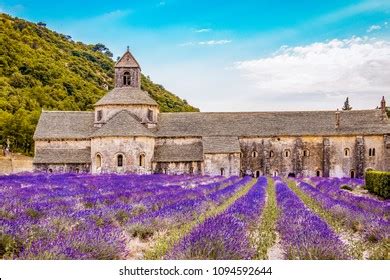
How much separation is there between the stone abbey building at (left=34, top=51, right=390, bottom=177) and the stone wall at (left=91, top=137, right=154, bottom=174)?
9 centimetres

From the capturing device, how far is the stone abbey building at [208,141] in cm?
4325

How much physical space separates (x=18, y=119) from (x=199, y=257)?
5169cm

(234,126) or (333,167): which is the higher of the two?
(234,126)

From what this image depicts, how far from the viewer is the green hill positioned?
146ft

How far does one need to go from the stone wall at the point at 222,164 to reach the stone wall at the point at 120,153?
5494 millimetres

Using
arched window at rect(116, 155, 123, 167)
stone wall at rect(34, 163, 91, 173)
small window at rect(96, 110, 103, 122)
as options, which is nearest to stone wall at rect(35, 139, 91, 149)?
stone wall at rect(34, 163, 91, 173)

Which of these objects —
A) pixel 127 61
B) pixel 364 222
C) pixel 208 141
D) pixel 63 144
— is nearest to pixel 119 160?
pixel 63 144

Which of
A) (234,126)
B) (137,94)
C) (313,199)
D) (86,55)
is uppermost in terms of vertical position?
(86,55)

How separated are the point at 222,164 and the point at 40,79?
32554 millimetres

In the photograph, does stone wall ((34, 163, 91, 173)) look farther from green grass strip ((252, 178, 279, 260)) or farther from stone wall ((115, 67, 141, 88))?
green grass strip ((252, 178, 279, 260))

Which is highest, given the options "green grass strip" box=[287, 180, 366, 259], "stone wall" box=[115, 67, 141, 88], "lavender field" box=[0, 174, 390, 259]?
"stone wall" box=[115, 67, 141, 88]

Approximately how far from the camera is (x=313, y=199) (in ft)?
58.9
